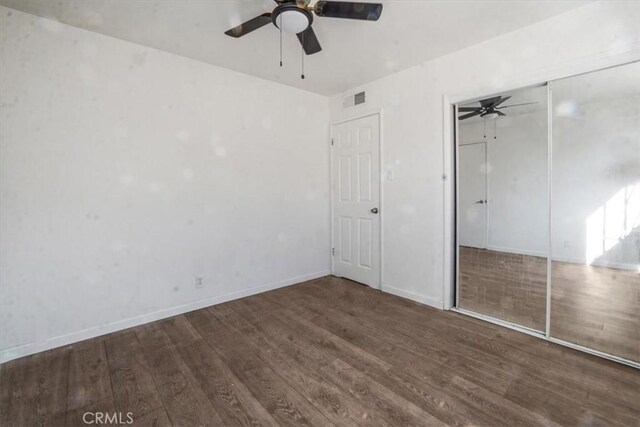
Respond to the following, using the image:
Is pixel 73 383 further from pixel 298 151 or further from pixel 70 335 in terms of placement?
pixel 298 151

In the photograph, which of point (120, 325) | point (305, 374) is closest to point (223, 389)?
point (305, 374)

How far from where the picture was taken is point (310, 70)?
10.9 ft

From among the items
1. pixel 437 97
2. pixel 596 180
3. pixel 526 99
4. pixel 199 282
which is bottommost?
pixel 199 282

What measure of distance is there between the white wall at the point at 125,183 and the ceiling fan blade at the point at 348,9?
176 cm

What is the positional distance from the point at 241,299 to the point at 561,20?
12.8 feet

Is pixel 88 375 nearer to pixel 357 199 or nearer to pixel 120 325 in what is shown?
pixel 120 325

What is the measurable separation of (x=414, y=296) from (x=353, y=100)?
8.50 ft

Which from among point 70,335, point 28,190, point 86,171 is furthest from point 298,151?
point 70,335

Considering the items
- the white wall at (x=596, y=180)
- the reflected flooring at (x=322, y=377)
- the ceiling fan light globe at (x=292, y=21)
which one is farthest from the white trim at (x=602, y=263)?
the ceiling fan light globe at (x=292, y=21)

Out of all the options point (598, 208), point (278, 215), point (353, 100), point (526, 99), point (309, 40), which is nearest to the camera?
point (309, 40)

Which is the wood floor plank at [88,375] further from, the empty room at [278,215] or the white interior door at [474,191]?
the white interior door at [474,191]

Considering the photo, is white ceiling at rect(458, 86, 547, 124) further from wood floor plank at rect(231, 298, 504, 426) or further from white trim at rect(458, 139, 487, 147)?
wood floor plank at rect(231, 298, 504, 426)

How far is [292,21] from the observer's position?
1.91 metres

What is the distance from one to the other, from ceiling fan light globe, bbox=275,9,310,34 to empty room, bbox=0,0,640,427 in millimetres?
16
